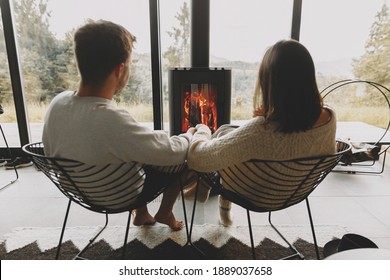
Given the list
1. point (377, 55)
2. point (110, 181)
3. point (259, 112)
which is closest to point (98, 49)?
point (110, 181)

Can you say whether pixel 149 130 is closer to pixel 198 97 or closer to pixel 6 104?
pixel 198 97

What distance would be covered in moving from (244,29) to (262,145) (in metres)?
1.96

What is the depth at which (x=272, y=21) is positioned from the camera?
106 inches

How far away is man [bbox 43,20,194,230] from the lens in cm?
99

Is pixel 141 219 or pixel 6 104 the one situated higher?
pixel 6 104

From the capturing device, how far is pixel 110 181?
1131mm

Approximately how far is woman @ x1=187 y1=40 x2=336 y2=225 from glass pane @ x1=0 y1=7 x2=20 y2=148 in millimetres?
2508

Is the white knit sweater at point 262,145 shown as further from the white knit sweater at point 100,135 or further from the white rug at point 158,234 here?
the white rug at point 158,234

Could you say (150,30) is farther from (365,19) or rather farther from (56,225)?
(365,19)

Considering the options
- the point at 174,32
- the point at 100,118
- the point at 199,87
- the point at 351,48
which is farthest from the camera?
the point at 351,48

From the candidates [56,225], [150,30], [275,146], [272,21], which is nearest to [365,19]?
[272,21]

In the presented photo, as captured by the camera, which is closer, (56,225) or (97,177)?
(97,177)

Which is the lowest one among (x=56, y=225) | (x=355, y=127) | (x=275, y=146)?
(x=56, y=225)

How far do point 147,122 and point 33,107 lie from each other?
3.67ft
